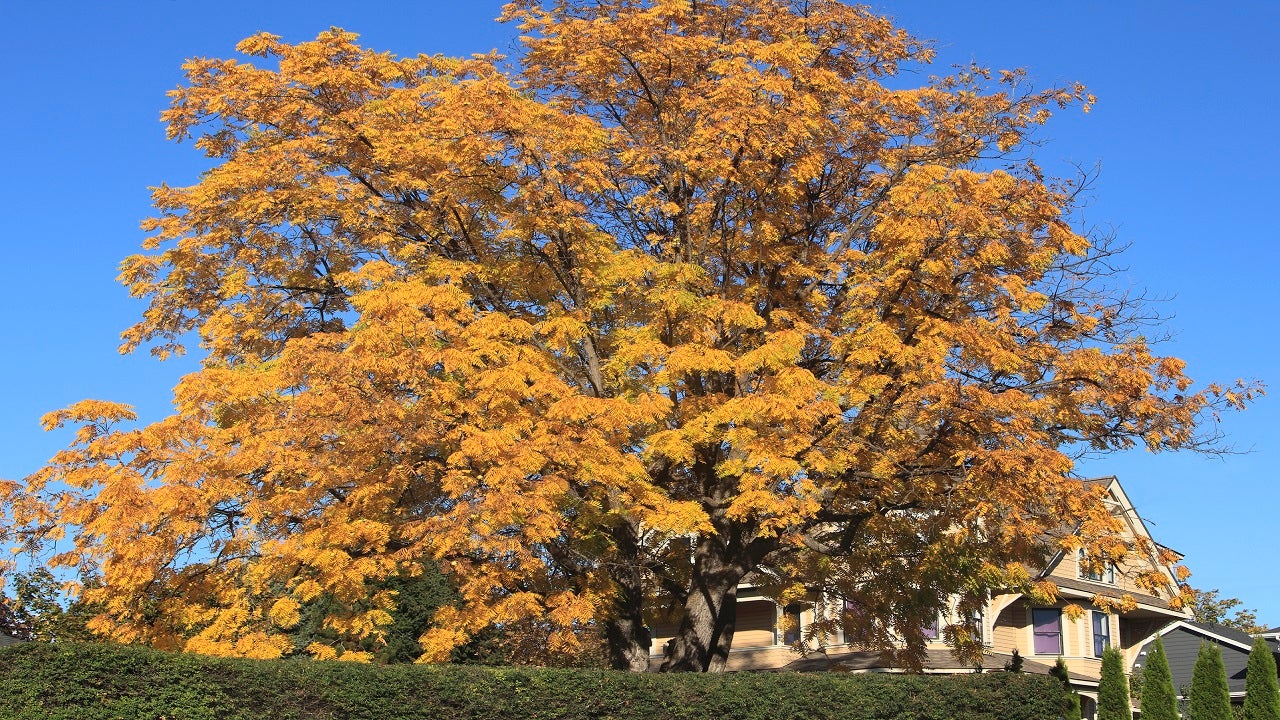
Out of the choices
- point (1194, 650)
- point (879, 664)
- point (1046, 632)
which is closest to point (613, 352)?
point (879, 664)

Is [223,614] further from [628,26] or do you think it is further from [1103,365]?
[1103,365]

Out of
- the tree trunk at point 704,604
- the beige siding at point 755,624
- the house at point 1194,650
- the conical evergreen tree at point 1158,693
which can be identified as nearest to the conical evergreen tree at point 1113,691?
the conical evergreen tree at point 1158,693

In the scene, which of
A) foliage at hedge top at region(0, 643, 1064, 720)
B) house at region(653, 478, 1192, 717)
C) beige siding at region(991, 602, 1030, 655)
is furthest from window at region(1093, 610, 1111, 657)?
foliage at hedge top at region(0, 643, 1064, 720)

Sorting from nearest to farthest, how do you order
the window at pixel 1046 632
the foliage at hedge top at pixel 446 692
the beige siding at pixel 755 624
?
1. the foliage at hedge top at pixel 446 692
2. the window at pixel 1046 632
3. the beige siding at pixel 755 624

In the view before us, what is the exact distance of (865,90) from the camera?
20.8 metres

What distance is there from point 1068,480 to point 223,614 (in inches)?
488

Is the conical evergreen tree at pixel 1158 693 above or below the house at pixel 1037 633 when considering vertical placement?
below

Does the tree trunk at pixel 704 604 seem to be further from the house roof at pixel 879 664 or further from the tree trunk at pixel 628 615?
the house roof at pixel 879 664

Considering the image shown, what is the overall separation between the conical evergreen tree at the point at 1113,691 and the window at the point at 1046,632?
7.85 metres

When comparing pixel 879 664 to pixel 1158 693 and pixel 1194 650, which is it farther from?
pixel 1194 650

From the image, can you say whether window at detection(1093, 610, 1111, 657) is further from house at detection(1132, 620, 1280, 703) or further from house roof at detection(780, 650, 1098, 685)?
house roof at detection(780, 650, 1098, 685)

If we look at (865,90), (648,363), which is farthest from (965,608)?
(865,90)

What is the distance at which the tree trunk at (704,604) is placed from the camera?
68.6 ft

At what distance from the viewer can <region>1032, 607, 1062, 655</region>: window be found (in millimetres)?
38812
